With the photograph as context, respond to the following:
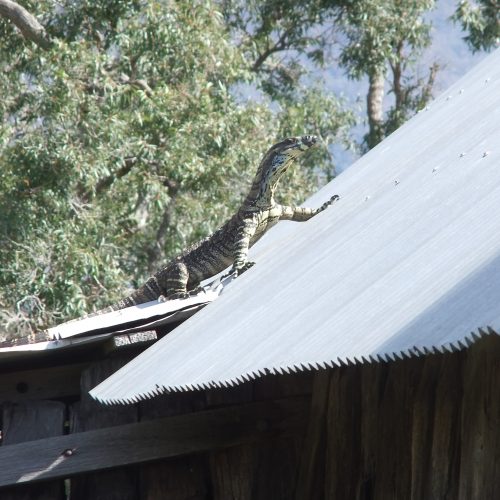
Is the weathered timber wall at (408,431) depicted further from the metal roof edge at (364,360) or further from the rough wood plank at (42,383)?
the rough wood plank at (42,383)

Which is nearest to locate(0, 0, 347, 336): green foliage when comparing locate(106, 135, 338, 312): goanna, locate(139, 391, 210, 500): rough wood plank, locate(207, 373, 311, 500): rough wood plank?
locate(106, 135, 338, 312): goanna

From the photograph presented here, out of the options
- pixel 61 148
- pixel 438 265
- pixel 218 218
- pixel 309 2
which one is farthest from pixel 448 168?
pixel 309 2

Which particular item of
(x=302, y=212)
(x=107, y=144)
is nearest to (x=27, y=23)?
(x=107, y=144)

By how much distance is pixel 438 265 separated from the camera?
4027mm

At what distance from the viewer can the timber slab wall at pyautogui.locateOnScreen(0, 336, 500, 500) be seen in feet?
16.4

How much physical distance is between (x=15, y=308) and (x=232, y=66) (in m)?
4.71

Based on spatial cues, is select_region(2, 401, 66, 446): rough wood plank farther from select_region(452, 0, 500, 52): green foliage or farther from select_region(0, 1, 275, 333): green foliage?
select_region(452, 0, 500, 52): green foliage

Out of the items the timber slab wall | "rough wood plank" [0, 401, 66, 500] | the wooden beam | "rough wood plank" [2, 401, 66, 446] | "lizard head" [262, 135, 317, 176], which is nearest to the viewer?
the timber slab wall

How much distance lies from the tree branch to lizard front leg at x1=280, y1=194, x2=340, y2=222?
9.39m

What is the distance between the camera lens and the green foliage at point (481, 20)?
73.4ft

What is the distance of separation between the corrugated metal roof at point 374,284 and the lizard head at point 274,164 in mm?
888

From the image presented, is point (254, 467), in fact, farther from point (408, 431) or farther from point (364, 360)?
A: point (364, 360)

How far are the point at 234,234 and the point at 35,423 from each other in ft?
9.07

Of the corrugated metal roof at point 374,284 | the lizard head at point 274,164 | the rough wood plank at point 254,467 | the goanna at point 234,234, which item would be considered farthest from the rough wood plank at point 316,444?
the lizard head at point 274,164
